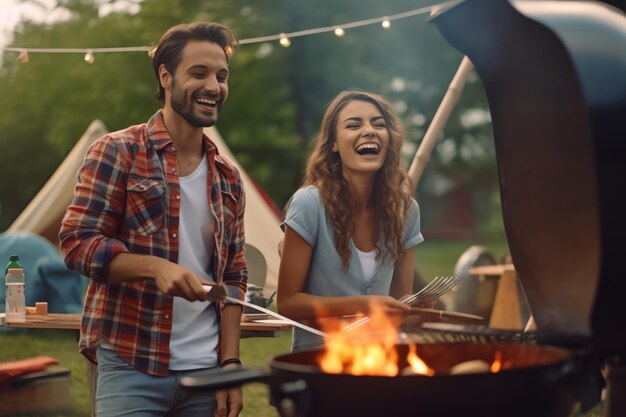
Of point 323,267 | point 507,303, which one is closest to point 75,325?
point 323,267

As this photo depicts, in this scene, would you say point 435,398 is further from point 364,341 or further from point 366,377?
point 364,341

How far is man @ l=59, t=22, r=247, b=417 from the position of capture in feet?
8.11

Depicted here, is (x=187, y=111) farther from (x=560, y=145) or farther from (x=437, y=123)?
(x=437, y=123)

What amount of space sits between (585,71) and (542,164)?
0.32 meters

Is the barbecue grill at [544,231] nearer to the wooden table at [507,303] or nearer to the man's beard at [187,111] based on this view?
the man's beard at [187,111]

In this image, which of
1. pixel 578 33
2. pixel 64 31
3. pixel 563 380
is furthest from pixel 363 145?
pixel 64 31

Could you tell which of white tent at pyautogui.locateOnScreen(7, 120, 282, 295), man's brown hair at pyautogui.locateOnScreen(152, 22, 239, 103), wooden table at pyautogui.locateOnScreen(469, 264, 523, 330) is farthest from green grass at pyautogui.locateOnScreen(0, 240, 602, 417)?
man's brown hair at pyautogui.locateOnScreen(152, 22, 239, 103)

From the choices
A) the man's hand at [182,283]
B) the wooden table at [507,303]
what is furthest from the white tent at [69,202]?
the man's hand at [182,283]

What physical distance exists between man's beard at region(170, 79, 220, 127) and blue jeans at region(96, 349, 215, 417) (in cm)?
68

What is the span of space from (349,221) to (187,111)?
72 centimetres

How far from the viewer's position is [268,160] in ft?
65.0

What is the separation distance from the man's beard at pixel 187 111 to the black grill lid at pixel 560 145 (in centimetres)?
76

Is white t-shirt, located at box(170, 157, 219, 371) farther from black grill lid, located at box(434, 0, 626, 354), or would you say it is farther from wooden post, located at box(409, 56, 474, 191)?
wooden post, located at box(409, 56, 474, 191)

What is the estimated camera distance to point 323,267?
3031 mm
